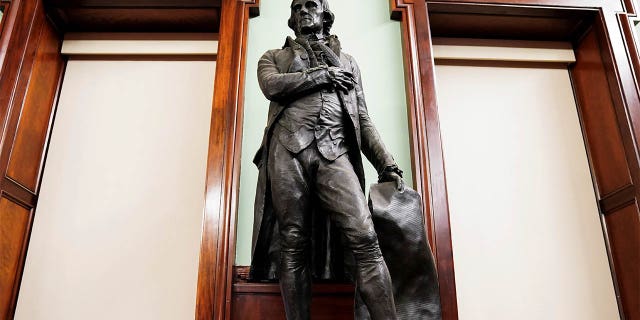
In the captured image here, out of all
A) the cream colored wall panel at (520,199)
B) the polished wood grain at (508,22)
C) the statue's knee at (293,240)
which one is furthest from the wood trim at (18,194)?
the polished wood grain at (508,22)

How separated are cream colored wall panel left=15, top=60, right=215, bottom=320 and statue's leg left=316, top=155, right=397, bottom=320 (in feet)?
4.93

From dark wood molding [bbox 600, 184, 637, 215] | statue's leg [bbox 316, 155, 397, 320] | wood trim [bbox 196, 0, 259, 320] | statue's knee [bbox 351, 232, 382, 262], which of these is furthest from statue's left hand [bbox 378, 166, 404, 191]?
dark wood molding [bbox 600, 184, 637, 215]

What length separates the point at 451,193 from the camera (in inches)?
137

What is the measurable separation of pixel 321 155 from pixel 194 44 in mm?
2025

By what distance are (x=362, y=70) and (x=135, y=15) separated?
1.63 meters

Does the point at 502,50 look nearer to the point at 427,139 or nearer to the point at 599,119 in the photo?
the point at 599,119

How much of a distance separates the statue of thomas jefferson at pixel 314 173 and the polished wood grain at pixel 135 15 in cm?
134

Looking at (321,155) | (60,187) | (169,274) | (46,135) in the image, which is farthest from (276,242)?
(46,135)

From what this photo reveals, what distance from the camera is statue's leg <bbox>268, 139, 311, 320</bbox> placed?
201 centimetres

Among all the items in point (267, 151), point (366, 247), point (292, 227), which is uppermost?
point (267, 151)

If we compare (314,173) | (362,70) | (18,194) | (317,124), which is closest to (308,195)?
(314,173)

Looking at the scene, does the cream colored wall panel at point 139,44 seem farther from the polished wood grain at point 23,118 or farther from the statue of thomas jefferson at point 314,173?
the statue of thomas jefferson at point 314,173

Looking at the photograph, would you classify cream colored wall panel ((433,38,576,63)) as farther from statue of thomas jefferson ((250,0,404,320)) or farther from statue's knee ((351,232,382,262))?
statue's knee ((351,232,382,262))

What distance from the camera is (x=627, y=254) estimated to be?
10.7 feet
